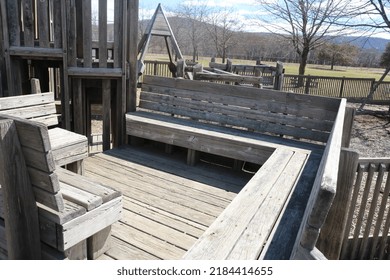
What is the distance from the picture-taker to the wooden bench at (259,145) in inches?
82.0

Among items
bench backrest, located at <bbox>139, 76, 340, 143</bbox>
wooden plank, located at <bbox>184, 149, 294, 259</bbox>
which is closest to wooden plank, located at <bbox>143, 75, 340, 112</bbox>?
bench backrest, located at <bbox>139, 76, 340, 143</bbox>

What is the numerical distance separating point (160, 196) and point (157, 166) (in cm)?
97

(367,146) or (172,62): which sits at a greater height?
(172,62)

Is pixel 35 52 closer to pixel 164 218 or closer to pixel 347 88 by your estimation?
pixel 164 218

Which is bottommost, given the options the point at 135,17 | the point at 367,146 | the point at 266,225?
the point at 367,146

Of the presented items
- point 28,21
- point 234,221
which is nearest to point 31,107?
point 28,21

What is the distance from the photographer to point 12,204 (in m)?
2.08

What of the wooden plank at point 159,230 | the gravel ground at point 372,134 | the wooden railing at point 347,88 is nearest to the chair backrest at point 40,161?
the wooden plank at point 159,230

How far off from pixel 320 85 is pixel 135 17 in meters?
13.0

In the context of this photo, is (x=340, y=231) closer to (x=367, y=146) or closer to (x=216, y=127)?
(x=216, y=127)

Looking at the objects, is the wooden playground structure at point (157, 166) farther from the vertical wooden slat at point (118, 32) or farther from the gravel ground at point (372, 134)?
the gravel ground at point (372, 134)

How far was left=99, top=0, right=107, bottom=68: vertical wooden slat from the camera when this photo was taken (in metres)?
4.73

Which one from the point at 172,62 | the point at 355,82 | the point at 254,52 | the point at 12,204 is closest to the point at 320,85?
the point at 355,82

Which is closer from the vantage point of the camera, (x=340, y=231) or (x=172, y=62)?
(x=340, y=231)
